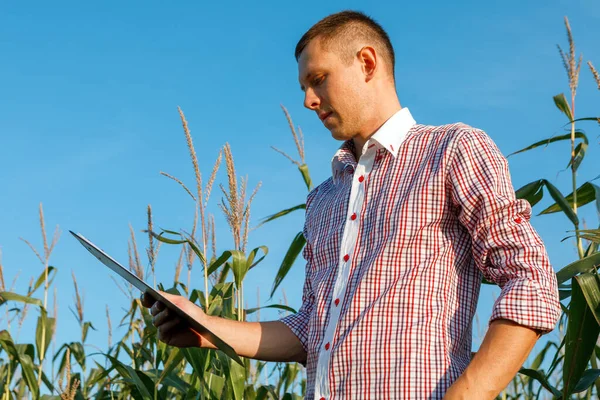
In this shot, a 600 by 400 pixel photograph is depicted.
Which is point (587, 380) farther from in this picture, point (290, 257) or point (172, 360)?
point (172, 360)

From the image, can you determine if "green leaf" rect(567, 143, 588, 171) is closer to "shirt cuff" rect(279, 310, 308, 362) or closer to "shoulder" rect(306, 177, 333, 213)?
"shoulder" rect(306, 177, 333, 213)

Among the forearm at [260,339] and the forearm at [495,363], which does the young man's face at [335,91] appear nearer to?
the forearm at [260,339]

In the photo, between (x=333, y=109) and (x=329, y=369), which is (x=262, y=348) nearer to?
(x=329, y=369)

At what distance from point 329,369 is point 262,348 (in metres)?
0.42

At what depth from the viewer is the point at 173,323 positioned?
2076 mm

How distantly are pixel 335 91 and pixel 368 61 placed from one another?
14 centimetres

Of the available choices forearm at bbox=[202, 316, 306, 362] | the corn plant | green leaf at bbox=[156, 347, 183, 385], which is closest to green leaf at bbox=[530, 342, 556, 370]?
the corn plant

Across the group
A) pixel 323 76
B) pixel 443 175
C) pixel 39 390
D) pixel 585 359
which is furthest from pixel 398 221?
pixel 39 390

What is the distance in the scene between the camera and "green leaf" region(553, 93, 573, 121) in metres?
3.36

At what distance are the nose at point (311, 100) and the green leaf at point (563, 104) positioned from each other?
1.66 meters

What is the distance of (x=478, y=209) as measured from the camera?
5.98 feet

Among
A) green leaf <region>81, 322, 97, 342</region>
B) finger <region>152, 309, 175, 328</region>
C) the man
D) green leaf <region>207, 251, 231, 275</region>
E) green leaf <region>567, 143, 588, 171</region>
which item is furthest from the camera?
green leaf <region>81, 322, 97, 342</region>

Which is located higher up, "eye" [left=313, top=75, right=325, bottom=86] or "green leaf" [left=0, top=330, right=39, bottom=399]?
"eye" [left=313, top=75, right=325, bottom=86]

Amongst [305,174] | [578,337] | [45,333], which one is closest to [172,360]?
[305,174]
